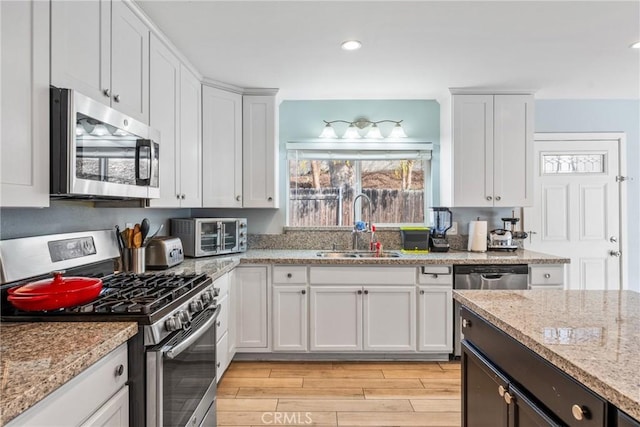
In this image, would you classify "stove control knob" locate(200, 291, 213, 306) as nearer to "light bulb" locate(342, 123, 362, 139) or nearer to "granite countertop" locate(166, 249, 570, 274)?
"granite countertop" locate(166, 249, 570, 274)

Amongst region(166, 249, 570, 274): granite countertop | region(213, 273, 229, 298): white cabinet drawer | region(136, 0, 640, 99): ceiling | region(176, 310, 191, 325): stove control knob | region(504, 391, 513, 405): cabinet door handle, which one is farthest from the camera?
region(166, 249, 570, 274): granite countertop

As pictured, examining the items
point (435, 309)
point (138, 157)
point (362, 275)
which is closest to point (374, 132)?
point (362, 275)

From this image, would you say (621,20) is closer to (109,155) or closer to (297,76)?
(297,76)

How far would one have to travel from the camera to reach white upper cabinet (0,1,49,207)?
111cm

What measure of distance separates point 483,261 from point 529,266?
39cm

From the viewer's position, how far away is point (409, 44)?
243 cm

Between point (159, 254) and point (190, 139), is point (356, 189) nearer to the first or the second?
point (190, 139)

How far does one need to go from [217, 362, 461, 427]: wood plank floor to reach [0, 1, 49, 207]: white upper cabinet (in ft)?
5.65

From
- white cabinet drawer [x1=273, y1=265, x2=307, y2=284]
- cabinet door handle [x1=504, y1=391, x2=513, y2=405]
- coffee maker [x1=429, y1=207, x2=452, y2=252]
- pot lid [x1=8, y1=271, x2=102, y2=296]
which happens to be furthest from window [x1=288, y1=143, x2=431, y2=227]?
cabinet door handle [x1=504, y1=391, x2=513, y2=405]

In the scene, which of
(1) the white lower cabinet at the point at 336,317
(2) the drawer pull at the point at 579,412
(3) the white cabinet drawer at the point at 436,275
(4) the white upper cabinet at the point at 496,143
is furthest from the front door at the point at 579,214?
(2) the drawer pull at the point at 579,412

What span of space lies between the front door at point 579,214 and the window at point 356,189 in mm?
1136

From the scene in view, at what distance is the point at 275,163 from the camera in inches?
132

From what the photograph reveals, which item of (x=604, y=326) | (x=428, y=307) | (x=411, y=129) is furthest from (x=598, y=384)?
(x=411, y=129)

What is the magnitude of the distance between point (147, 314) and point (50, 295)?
1.10ft
